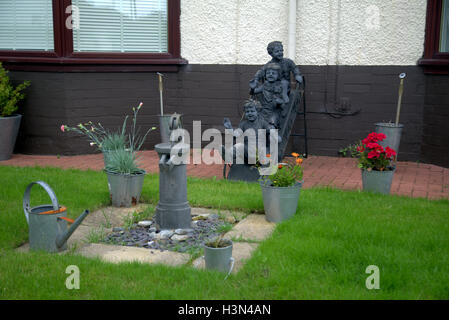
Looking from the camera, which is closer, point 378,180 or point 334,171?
point 378,180

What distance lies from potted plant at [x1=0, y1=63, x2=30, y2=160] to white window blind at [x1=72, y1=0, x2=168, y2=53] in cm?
112

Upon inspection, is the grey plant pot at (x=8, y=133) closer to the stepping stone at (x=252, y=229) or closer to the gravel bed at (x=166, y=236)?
the gravel bed at (x=166, y=236)

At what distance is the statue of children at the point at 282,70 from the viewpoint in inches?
295

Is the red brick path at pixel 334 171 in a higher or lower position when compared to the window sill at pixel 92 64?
lower

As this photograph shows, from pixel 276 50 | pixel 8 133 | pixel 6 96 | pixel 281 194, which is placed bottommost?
pixel 281 194

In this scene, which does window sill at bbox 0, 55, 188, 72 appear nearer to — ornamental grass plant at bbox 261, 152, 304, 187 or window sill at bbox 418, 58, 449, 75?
window sill at bbox 418, 58, 449, 75

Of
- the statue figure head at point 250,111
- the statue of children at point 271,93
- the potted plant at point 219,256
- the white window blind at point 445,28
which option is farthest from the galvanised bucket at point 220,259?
the white window blind at point 445,28

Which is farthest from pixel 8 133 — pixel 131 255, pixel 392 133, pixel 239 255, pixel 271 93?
pixel 392 133

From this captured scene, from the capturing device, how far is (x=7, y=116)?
8.14m

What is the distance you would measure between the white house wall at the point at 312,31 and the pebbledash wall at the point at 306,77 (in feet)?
0.05

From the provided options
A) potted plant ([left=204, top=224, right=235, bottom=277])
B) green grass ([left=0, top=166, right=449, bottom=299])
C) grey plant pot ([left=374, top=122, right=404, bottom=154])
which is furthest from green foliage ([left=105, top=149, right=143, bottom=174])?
grey plant pot ([left=374, top=122, right=404, bottom=154])

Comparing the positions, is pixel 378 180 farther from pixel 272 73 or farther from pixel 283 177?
pixel 272 73

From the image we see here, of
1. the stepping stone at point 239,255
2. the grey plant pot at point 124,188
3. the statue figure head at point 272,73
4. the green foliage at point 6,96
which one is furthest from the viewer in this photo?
the green foliage at point 6,96

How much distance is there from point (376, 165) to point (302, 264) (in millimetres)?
2487
